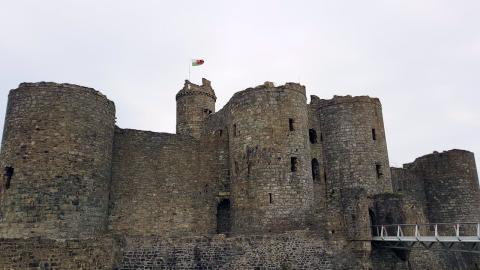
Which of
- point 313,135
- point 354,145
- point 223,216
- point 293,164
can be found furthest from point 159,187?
point 354,145

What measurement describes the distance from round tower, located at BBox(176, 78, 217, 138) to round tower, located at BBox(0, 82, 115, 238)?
12216mm

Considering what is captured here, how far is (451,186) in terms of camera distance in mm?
30578

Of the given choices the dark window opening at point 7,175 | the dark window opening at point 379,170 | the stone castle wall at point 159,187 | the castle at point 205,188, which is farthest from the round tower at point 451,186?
the dark window opening at point 7,175

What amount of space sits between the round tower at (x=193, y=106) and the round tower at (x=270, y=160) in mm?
9386

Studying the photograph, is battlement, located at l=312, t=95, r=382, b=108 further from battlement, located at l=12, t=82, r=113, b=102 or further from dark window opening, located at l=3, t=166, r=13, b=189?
dark window opening, located at l=3, t=166, r=13, b=189

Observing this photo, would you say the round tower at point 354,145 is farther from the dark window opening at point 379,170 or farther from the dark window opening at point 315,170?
the dark window opening at point 315,170

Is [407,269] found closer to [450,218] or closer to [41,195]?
[450,218]

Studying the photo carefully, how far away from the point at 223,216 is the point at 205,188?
1.79 metres

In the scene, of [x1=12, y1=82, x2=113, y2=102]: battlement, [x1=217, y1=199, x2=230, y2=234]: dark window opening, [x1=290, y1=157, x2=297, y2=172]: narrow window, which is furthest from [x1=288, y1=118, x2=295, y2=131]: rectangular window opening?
[x1=12, y1=82, x2=113, y2=102]: battlement

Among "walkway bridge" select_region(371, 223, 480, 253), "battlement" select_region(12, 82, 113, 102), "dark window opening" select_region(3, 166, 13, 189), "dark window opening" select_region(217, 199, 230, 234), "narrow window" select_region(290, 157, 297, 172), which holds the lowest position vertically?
"walkway bridge" select_region(371, 223, 480, 253)

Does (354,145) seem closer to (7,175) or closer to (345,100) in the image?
(345,100)

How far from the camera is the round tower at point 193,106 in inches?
1260

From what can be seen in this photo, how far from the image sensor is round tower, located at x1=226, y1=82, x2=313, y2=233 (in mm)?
20500

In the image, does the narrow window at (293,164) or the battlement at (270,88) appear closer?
the narrow window at (293,164)
